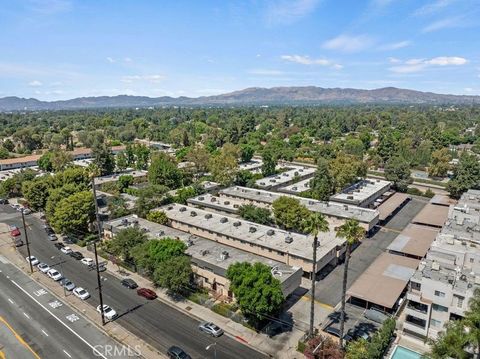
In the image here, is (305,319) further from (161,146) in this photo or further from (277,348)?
(161,146)

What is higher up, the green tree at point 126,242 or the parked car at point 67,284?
the green tree at point 126,242

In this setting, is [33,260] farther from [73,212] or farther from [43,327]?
[43,327]

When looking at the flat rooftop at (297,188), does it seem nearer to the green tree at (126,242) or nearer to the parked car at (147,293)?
the green tree at (126,242)

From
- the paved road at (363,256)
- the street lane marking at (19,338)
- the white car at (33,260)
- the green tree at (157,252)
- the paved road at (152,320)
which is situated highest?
the green tree at (157,252)

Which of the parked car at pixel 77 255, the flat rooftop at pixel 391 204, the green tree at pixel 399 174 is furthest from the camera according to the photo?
the green tree at pixel 399 174

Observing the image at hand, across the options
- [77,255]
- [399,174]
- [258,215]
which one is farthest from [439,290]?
[399,174]

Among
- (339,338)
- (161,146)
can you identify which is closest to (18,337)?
(339,338)

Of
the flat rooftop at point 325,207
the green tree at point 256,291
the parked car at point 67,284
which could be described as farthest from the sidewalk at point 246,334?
the flat rooftop at point 325,207
